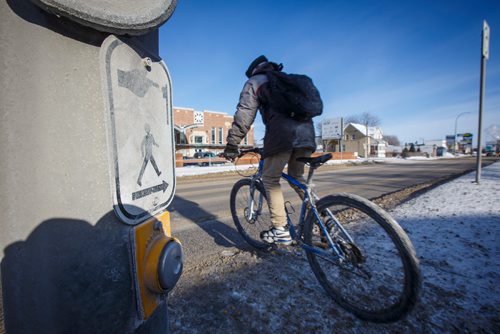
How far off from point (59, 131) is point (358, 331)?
1.82 metres

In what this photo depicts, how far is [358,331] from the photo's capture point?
144cm

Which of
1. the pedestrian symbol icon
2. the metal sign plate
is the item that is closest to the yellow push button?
the metal sign plate

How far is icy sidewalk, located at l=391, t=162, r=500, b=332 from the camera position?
151 cm

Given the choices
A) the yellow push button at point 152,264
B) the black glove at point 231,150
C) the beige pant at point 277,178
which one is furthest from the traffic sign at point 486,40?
the yellow push button at point 152,264

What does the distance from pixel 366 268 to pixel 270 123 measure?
4.78 feet

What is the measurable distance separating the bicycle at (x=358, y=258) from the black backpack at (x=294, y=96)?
1.34 feet

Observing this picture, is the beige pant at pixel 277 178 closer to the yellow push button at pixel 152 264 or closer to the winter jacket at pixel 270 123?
the winter jacket at pixel 270 123

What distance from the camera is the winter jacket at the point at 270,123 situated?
206 centimetres

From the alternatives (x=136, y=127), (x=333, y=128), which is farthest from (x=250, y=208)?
(x=333, y=128)

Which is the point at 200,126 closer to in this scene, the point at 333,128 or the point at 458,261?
the point at 333,128

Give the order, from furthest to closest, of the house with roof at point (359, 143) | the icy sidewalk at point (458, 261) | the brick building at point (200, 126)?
the house with roof at point (359, 143)
the brick building at point (200, 126)
the icy sidewalk at point (458, 261)

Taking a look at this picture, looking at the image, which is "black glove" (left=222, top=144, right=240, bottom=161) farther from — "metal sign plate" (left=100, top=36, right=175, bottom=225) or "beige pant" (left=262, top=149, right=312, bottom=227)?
"metal sign plate" (left=100, top=36, right=175, bottom=225)

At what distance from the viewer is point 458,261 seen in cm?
215

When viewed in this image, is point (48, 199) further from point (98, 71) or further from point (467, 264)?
point (467, 264)
